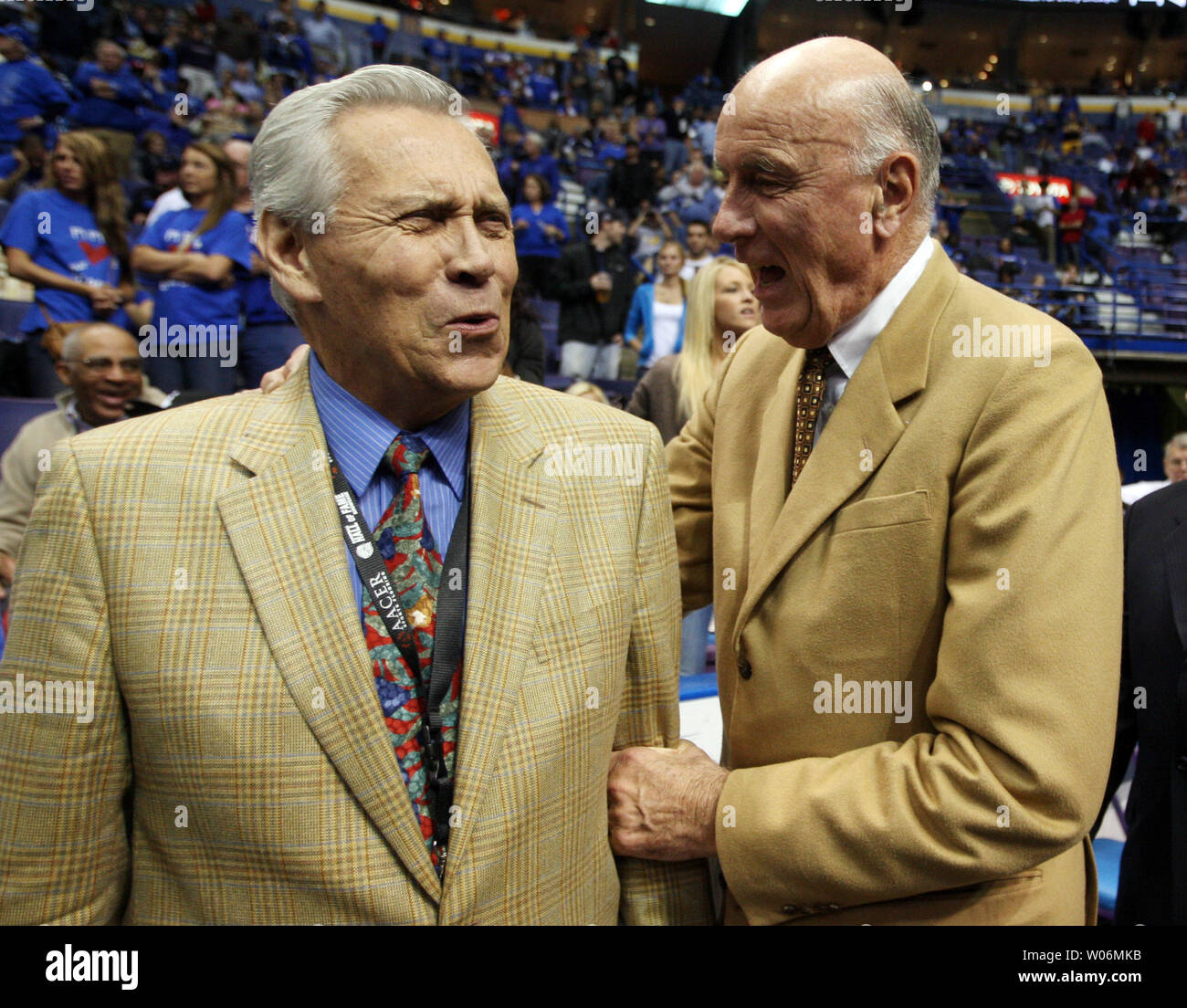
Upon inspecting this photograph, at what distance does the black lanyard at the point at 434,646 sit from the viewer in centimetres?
121

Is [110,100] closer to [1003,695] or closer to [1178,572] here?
[1178,572]

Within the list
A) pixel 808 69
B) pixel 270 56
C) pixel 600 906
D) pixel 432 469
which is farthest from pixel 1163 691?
pixel 270 56

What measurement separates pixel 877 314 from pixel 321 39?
12.3 m

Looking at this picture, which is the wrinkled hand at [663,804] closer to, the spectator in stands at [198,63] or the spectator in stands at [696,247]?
the spectator in stands at [696,247]

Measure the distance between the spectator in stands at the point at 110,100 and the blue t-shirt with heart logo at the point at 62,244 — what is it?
2.93 metres

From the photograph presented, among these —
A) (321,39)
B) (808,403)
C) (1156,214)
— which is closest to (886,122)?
(808,403)

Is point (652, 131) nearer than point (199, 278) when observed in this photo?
No

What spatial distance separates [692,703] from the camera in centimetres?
277

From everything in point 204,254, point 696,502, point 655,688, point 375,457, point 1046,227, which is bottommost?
point 655,688

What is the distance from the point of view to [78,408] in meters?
3.47

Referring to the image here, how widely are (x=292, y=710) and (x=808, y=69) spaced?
106cm

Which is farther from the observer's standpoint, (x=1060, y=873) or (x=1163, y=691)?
(x=1163, y=691)

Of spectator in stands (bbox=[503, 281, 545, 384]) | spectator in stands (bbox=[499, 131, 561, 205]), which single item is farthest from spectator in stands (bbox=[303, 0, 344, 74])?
spectator in stands (bbox=[503, 281, 545, 384])

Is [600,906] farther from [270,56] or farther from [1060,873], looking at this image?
[270,56]
